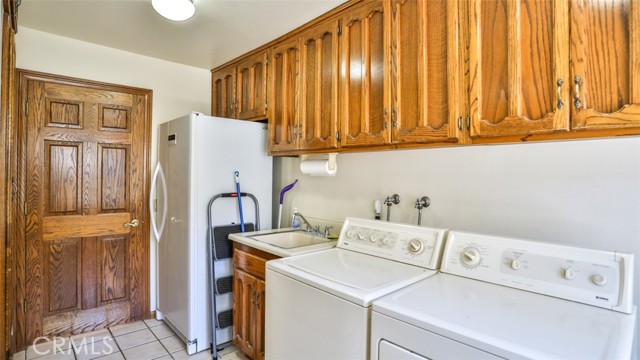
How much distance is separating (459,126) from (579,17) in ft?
1.75

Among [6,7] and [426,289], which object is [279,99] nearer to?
[6,7]

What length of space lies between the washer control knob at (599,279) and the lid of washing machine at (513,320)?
3.3 inches

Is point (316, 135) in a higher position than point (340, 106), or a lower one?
lower

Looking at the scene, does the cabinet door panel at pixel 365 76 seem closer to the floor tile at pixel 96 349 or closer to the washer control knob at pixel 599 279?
the washer control knob at pixel 599 279

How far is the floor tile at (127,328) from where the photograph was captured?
2678 millimetres

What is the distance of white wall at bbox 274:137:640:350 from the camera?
4.11 feet

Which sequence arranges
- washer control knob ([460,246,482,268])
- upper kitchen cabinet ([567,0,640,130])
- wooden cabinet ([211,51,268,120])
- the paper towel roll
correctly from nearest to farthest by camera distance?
upper kitchen cabinet ([567,0,640,130]), washer control knob ([460,246,482,268]), the paper towel roll, wooden cabinet ([211,51,268,120])

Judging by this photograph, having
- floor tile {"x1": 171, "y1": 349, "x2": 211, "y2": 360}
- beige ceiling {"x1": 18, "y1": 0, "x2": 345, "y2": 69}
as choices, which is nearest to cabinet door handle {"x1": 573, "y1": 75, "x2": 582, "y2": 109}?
beige ceiling {"x1": 18, "y1": 0, "x2": 345, "y2": 69}

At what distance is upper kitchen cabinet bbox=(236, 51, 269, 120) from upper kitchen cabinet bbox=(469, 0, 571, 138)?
1.60 m

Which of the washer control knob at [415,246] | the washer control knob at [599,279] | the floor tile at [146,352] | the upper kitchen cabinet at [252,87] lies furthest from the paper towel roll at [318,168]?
the floor tile at [146,352]

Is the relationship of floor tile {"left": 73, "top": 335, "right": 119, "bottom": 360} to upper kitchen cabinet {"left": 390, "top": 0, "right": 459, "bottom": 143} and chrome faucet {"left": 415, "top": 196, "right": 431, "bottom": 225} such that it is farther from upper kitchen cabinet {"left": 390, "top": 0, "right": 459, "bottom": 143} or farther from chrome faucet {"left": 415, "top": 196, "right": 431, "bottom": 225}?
upper kitchen cabinet {"left": 390, "top": 0, "right": 459, "bottom": 143}

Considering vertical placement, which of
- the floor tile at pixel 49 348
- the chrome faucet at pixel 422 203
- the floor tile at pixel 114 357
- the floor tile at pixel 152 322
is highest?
the chrome faucet at pixel 422 203

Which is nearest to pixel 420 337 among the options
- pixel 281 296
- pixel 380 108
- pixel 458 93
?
pixel 281 296

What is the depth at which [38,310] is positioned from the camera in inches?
97.7
